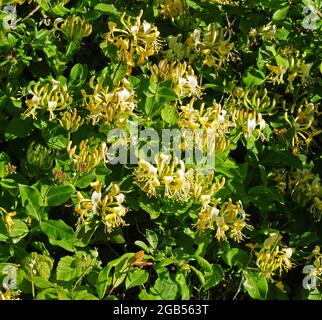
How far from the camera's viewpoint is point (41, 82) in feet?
6.23

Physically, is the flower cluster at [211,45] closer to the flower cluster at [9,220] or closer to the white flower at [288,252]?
the white flower at [288,252]

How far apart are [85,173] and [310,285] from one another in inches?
28.0

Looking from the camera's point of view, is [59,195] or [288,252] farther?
[288,252]

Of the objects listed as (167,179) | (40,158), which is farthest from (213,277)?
(40,158)

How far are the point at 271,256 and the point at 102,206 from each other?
1.54 ft

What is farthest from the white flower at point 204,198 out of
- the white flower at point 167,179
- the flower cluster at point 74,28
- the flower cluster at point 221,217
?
the flower cluster at point 74,28

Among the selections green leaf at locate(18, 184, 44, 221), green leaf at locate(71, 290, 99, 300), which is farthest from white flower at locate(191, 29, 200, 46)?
green leaf at locate(71, 290, 99, 300)

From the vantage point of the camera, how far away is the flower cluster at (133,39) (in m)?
1.86

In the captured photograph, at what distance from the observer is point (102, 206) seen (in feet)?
5.79

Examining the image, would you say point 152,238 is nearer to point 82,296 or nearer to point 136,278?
point 136,278

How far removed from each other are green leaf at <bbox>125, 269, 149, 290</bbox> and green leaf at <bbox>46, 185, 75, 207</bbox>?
24 cm

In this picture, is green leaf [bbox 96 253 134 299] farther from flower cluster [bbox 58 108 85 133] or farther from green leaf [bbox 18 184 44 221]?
flower cluster [bbox 58 108 85 133]

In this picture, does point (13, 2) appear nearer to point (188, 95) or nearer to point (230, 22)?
point (188, 95)

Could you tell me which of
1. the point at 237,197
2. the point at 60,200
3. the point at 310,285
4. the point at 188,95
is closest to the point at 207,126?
the point at 188,95
